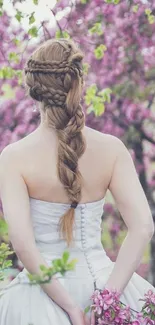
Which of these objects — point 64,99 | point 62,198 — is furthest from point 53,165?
point 64,99

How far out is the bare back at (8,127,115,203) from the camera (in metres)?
3.17

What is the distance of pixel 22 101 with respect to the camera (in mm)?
7375

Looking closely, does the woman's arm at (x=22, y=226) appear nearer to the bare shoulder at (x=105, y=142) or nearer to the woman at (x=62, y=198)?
Answer: the woman at (x=62, y=198)

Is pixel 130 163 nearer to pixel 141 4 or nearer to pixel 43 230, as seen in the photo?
pixel 43 230

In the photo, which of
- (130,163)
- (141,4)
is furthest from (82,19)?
(130,163)

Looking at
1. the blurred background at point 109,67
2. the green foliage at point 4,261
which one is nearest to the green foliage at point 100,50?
the blurred background at point 109,67

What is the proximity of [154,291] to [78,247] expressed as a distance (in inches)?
12.8

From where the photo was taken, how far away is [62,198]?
3191 mm

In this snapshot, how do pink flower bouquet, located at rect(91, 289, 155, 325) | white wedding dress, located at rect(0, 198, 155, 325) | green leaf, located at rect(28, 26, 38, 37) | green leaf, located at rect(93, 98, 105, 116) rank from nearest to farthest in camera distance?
pink flower bouquet, located at rect(91, 289, 155, 325) → white wedding dress, located at rect(0, 198, 155, 325) → green leaf, located at rect(28, 26, 38, 37) → green leaf, located at rect(93, 98, 105, 116)

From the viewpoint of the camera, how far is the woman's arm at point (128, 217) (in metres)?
3.22

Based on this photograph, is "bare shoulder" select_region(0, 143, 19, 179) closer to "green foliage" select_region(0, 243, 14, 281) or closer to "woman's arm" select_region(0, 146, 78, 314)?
"woman's arm" select_region(0, 146, 78, 314)

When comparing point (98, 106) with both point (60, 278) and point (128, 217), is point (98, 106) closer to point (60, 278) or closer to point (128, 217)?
point (128, 217)

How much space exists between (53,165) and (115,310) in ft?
1.73

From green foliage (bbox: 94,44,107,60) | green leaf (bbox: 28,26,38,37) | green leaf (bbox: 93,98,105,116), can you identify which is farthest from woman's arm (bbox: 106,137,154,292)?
green foliage (bbox: 94,44,107,60)
